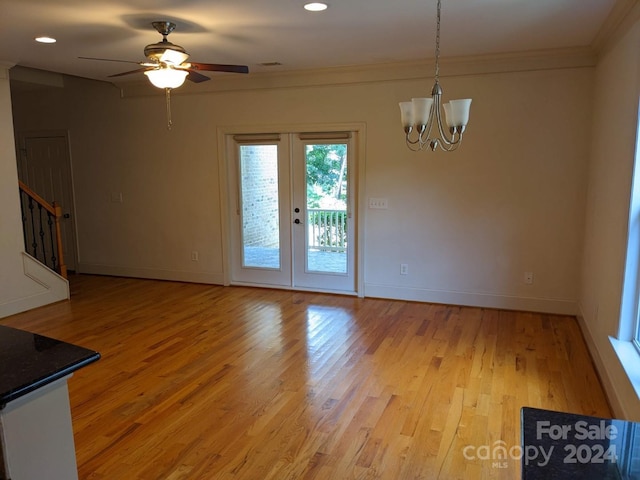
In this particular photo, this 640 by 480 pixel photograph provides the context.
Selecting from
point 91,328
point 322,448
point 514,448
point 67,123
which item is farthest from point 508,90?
point 67,123

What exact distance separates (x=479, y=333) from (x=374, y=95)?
273 cm

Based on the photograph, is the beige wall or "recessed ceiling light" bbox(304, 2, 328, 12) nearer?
"recessed ceiling light" bbox(304, 2, 328, 12)

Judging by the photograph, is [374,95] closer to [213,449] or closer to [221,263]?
[221,263]

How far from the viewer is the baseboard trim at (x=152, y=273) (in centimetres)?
633

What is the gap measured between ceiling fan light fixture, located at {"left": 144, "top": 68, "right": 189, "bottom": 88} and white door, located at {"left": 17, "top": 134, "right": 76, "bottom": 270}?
13.4 feet

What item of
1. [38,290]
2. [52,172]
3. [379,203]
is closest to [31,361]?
[379,203]

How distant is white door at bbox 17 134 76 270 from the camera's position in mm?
6863

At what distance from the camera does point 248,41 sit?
161 inches

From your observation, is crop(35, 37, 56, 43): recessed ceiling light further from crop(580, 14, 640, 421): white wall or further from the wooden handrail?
crop(580, 14, 640, 421): white wall

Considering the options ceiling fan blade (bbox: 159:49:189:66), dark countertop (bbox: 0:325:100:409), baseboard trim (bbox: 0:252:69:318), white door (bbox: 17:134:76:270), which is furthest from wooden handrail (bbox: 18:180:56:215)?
dark countertop (bbox: 0:325:100:409)

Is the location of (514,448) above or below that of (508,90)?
below

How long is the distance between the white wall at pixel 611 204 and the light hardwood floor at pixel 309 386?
0.88 feet

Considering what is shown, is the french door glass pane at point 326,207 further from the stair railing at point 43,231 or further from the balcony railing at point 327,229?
the stair railing at point 43,231

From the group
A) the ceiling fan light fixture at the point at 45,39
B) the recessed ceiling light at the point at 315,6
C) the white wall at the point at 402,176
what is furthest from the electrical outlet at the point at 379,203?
the ceiling fan light fixture at the point at 45,39
